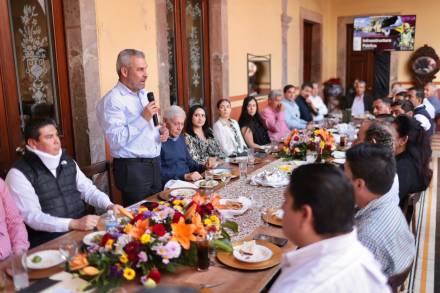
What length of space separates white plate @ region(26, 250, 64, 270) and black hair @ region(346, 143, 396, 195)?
124 centimetres

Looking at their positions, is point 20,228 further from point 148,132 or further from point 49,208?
point 148,132

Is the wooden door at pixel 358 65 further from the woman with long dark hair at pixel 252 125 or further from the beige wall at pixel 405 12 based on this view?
the woman with long dark hair at pixel 252 125

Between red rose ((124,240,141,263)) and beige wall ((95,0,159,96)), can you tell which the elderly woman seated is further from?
red rose ((124,240,141,263))

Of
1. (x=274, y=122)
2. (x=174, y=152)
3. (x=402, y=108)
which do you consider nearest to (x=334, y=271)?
(x=174, y=152)

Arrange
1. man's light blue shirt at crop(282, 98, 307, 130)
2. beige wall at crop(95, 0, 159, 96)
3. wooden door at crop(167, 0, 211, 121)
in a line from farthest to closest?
man's light blue shirt at crop(282, 98, 307, 130) < wooden door at crop(167, 0, 211, 121) < beige wall at crop(95, 0, 159, 96)

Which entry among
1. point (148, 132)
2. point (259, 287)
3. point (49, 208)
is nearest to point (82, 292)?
point (259, 287)

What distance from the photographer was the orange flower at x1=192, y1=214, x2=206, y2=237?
5.28ft

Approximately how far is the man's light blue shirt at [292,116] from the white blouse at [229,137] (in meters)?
1.62

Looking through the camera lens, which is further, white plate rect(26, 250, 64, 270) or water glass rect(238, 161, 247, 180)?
water glass rect(238, 161, 247, 180)

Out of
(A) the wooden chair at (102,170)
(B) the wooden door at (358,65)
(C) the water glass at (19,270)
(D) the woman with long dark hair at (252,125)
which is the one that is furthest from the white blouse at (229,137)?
(B) the wooden door at (358,65)

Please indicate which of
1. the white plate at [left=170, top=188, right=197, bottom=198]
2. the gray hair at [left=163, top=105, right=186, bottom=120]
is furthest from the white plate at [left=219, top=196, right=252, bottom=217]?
the gray hair at [left=163, top=105, right=186, bottom=120]

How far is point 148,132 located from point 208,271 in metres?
1.43

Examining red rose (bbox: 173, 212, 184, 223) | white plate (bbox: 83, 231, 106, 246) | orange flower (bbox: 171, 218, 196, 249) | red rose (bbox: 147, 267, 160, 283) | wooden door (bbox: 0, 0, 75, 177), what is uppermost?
wooden door (bbox: 0, 0, 75, 177)

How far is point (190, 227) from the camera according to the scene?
62.9 inches
